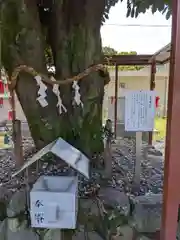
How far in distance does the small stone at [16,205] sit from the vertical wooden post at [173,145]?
846mm

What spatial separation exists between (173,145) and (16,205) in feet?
3.42

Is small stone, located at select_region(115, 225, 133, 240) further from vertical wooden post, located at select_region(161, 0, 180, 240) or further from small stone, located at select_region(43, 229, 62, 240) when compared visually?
vertical wooden post, located at select_region(161, 0, 180, 240)

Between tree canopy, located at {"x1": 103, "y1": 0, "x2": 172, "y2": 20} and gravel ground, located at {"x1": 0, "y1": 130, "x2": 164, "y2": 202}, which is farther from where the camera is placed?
tree canopy, located at {"x1": 103, "y1": 0, "x2": 172, "y2": 20}

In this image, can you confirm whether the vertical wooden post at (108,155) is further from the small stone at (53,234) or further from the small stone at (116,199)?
the small stone at (53,234)

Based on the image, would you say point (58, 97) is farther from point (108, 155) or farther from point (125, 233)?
point (125, 233)

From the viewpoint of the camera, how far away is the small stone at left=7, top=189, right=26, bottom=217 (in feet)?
5.60

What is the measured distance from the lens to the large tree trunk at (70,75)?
2168mm

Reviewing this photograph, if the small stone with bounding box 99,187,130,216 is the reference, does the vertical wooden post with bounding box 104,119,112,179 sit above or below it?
above

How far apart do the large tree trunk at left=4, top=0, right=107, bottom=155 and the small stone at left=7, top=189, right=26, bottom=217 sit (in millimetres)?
597

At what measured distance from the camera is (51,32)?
2.30 meters

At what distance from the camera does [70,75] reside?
2.22m

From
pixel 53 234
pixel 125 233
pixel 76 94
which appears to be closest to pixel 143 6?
pixel 76 94

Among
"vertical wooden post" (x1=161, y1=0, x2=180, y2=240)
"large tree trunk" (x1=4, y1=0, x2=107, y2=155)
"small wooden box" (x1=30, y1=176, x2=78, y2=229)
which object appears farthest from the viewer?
"large tree trunk" (x1=4, y1=0, x2=107, y2=155)

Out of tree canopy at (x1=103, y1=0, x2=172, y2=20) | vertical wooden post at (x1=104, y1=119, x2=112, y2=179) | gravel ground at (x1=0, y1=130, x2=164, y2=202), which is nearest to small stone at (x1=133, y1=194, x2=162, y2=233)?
gravel ground at (x1=0, y1=130, x2=164, y2=202)
